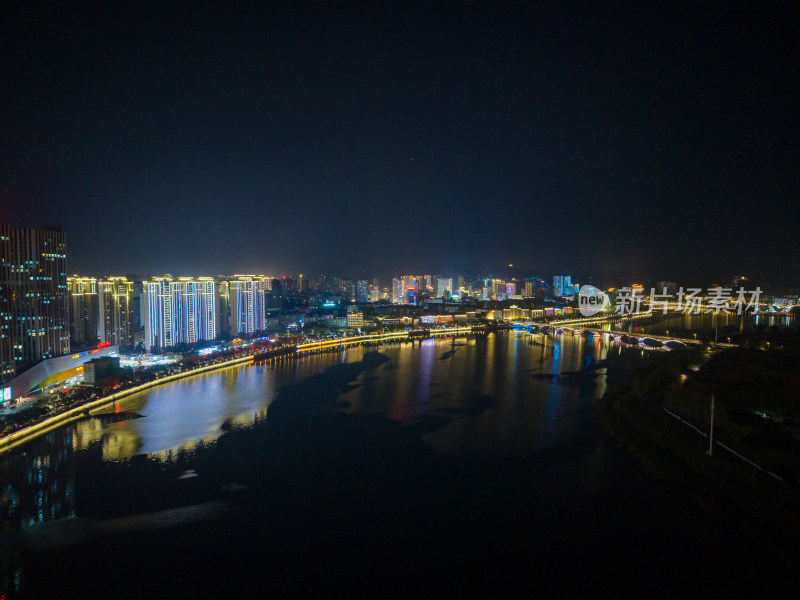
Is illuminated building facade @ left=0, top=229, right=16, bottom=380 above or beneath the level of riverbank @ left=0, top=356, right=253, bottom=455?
above

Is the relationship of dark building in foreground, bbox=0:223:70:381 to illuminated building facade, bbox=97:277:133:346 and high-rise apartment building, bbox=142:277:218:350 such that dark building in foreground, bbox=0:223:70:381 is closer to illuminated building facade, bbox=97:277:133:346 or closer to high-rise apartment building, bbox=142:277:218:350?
illuminated building facade, bbox=97:277:133:346

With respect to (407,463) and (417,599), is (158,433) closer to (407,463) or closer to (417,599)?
(407,463)

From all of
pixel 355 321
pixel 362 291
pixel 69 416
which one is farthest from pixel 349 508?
pixel 362 291

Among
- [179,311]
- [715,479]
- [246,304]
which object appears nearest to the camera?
[715,479]

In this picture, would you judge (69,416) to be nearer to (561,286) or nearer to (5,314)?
(5,314)

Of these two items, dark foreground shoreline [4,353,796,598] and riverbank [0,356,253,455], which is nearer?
dark foreground shoreline [4,353,796,598]

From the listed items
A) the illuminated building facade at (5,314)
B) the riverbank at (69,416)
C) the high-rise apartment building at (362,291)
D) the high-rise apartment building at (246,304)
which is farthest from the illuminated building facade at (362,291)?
the illuminated building facade at (5,314)

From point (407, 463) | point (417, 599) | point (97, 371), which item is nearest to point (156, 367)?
point (97, 371)

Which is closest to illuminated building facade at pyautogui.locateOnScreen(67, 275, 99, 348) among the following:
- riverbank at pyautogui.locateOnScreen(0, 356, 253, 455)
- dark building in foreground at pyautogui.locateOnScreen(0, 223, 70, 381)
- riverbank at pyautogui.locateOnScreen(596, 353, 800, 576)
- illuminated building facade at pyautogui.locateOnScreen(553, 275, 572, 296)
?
dark building in foreground at pyautogui.locateOnScreen(0, 223, 70, 381)
